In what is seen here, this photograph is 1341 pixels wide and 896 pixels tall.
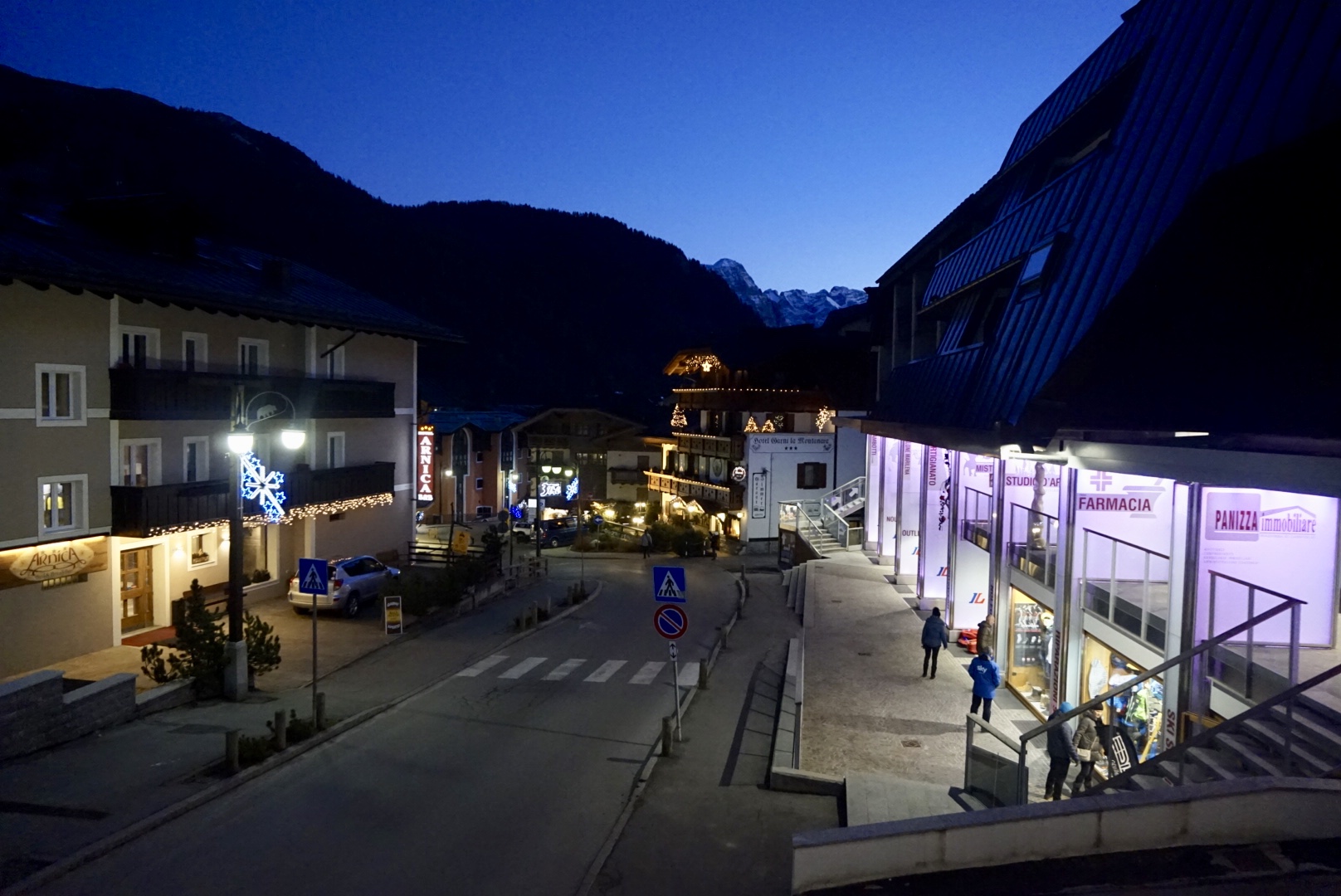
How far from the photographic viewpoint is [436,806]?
1149 centimetres

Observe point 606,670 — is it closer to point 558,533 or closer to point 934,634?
point 934,634

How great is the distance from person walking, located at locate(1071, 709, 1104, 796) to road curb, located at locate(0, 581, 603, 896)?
6560 mm

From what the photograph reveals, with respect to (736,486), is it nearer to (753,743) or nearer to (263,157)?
(753,743)

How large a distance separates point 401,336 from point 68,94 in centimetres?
13662

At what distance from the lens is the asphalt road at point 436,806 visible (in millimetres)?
9375

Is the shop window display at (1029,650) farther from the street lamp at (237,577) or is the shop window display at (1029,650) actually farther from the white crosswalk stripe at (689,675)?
the street lamp at (237,577)

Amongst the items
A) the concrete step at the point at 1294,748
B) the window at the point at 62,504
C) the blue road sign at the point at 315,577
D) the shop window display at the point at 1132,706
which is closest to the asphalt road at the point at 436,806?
the blue road sign at the point at 315,577

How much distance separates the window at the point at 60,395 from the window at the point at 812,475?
135ft

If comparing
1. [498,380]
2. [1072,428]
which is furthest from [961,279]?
[498,380]

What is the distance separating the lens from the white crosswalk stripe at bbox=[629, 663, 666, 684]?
19688 mm

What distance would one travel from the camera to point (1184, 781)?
8930 mm

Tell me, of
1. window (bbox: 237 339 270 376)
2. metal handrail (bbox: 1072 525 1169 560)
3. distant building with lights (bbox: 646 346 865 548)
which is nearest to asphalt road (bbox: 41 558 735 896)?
metal handrail (bbox: 1072 525 1169 560)

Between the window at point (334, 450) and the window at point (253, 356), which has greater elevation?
the window at point (253, 356)

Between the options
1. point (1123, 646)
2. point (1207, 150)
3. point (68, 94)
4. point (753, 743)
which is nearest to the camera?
point (1207, 150)
